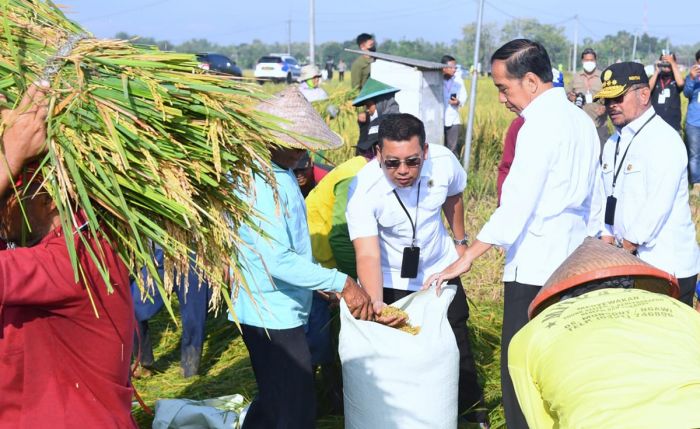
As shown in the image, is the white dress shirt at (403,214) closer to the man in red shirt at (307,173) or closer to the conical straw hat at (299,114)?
the conical straw hat at (299,114)

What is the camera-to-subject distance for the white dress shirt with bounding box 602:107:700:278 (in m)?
Result: 3.89

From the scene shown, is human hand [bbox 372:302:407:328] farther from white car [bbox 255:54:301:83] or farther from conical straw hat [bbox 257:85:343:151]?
white car [bbox 255:54:301:83]

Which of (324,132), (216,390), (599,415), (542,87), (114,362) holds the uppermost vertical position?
(542,87)

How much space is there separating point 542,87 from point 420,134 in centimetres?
56

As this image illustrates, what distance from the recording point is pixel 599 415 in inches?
70.9

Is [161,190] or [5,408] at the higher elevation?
[161,190]

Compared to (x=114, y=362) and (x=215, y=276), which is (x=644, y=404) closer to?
(x=215, y=276)

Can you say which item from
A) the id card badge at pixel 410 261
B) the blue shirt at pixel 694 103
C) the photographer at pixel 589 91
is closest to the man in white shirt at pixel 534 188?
the id card badge at pixel 410 261

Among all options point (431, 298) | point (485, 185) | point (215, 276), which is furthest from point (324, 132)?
point (485, 185)

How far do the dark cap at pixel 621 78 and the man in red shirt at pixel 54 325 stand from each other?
278 centimetres

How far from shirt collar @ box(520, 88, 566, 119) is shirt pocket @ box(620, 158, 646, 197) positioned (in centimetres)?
68

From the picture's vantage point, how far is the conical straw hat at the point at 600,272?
2.26 meters

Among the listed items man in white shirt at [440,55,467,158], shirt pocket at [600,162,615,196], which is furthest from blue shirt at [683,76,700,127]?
shirt pocket at [600,162,615,196]

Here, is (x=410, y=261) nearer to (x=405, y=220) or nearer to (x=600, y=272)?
(x=405, y=220)
